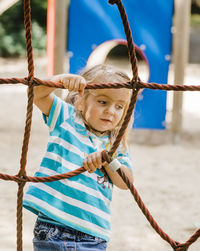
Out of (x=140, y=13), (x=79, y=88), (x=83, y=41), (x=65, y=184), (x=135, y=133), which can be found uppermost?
(x=140, y=13)

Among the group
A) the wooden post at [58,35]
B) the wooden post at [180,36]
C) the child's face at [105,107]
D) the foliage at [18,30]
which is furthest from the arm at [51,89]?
the foliage at [18,30]

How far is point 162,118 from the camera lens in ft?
10.7

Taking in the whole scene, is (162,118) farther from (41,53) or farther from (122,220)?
(41,53)

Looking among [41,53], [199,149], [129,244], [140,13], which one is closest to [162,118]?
[199,149]

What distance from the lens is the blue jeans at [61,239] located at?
3.22ft

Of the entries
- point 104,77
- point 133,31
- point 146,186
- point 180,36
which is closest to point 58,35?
point 133,31

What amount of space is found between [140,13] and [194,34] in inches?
256

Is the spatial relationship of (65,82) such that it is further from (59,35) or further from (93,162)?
(59,35)

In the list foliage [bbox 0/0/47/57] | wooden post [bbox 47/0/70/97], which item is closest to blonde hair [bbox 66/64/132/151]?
wooden post [bbox 47/0/70/97]

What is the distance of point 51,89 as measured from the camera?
1028 millimetres

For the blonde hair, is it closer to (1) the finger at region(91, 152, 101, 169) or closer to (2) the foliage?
(1) the finger at region(91, 152, 101, 169)

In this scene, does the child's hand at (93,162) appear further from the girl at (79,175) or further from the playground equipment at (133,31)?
the playground equipment at (133,31)

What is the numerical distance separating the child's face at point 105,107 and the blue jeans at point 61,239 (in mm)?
275

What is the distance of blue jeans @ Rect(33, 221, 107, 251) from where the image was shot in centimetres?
98
